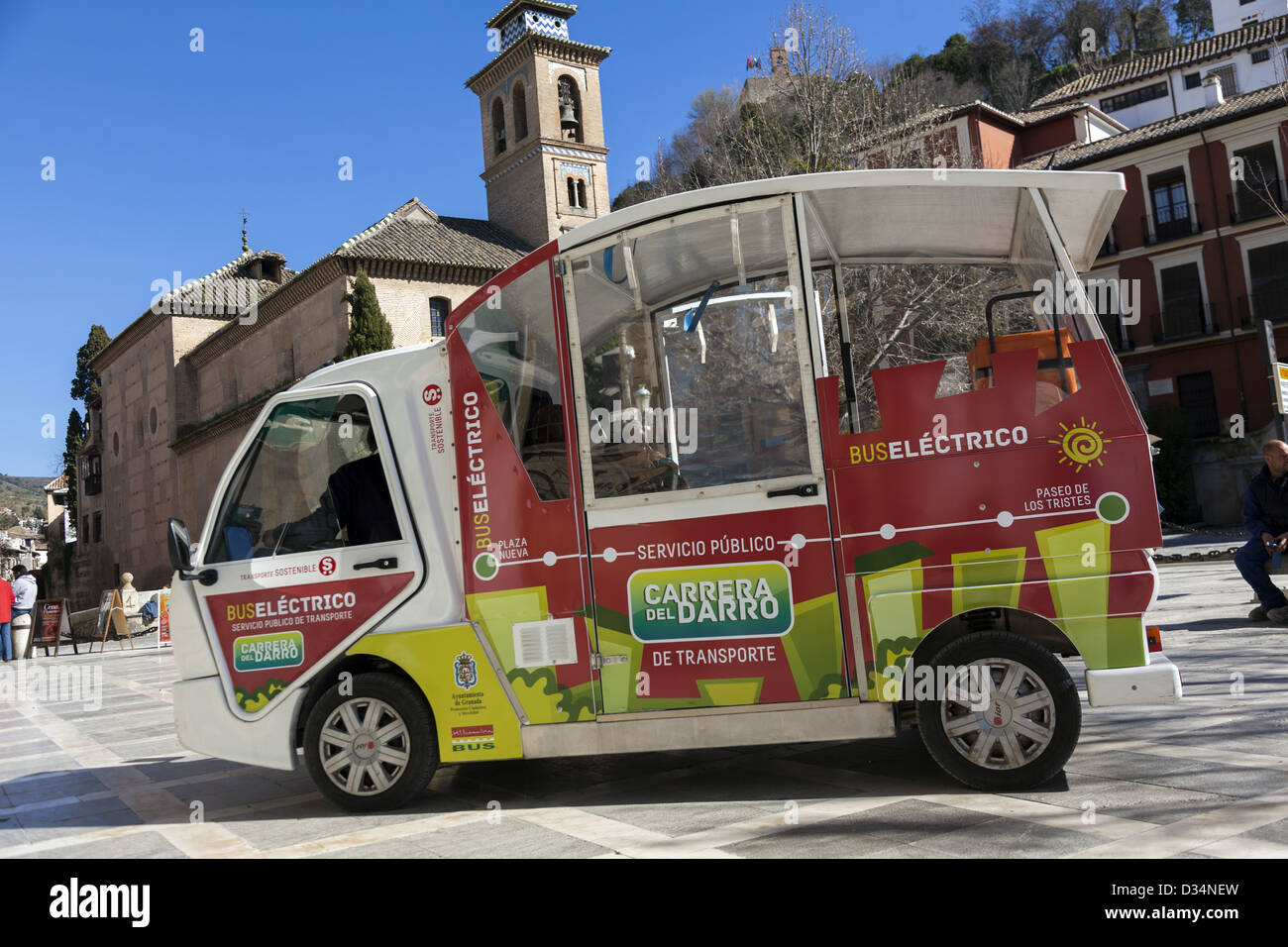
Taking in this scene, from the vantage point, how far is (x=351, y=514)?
553 cm

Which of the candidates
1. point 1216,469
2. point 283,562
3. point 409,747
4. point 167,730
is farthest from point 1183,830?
point 1216,469

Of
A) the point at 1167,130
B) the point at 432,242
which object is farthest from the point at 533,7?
the point at 1167,130

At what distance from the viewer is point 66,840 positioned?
17.3ft

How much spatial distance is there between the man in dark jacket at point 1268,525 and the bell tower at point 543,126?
43031mm

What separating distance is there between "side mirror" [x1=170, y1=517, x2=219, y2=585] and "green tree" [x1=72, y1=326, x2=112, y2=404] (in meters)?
81.4

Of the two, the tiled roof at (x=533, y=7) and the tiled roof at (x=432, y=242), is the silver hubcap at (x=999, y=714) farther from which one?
the tiled roof at (x=533, y=7)

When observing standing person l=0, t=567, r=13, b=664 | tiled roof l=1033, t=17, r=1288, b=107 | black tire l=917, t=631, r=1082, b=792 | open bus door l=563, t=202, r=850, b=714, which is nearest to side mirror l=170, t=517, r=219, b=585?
open bus door l=563, t=202, r=850, b=714

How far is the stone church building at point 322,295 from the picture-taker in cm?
4262

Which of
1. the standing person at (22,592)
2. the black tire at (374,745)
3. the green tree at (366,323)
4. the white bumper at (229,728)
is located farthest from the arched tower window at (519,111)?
the black tire at (374,745)

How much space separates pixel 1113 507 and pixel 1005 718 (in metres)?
1.10

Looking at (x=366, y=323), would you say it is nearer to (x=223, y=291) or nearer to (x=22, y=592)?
(x=22, y=592)
